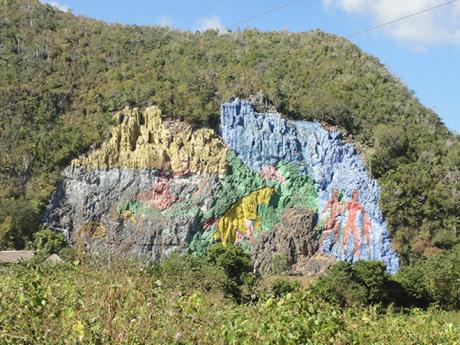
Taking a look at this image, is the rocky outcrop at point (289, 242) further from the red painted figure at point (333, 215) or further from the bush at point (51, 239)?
the bush at point (51, 239)

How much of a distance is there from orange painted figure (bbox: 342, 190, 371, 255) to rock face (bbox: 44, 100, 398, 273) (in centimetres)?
7

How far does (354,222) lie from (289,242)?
457 cm

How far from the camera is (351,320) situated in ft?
17.6

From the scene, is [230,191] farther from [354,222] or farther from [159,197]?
[354,222]

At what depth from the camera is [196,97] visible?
45062 mm

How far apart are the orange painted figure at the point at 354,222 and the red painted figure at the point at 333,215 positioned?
537 millimetres

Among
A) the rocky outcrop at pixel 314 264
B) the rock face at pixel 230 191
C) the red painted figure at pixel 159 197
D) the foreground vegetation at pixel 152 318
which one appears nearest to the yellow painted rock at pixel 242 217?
the rock face at pixel 230 191

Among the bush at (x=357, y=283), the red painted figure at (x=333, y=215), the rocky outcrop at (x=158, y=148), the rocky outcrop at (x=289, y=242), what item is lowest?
the bush at (x=357, y=283)

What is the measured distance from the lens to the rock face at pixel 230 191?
133ft

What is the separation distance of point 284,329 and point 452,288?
3109 centimetres

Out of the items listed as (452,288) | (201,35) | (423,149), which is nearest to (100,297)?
(452,288)

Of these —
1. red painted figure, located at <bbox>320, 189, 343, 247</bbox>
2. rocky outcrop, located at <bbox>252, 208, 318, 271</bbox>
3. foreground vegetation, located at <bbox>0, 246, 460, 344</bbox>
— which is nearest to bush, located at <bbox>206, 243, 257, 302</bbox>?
rocky outcrop, located at <bbox>252, 208, 318, 271</bbox>

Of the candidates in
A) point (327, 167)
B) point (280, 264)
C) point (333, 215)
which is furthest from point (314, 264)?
point (327, 167)

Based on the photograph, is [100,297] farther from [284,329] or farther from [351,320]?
[351,320]
